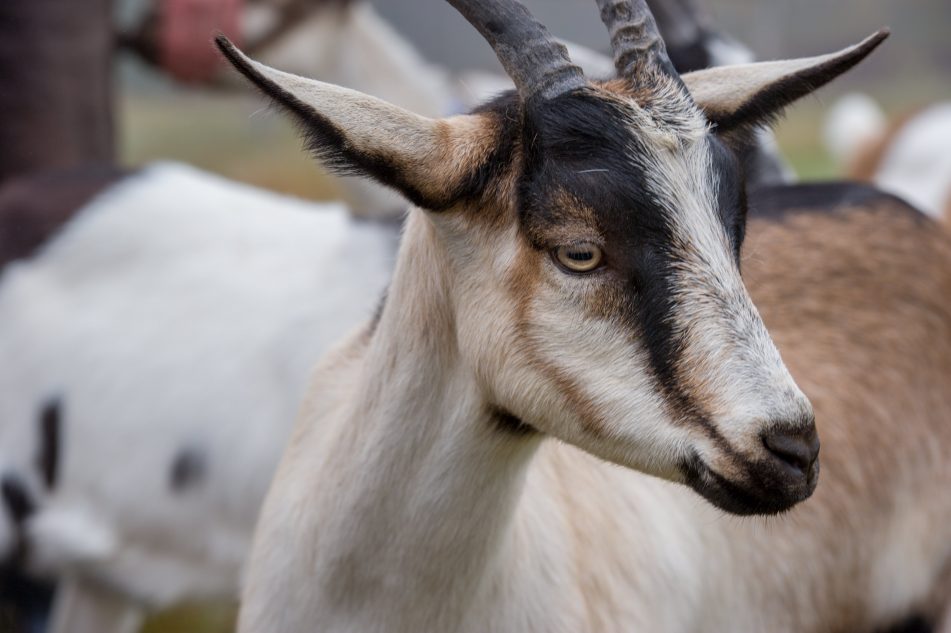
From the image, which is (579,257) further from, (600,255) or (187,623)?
(187,623)

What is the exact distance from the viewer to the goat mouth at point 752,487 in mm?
2270

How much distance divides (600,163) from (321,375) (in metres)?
1.16

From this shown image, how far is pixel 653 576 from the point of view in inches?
123

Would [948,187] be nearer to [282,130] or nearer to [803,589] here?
[803,589]

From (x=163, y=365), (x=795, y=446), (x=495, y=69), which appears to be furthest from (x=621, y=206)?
(x=495, y=69)

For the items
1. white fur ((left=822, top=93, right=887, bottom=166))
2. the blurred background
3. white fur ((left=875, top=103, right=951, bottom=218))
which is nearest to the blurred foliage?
the blurred background

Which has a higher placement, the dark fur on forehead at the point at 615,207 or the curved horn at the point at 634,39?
the curved horn at the point at 634,39

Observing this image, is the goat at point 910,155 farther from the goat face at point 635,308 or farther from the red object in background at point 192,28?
the goat face at point 635,308

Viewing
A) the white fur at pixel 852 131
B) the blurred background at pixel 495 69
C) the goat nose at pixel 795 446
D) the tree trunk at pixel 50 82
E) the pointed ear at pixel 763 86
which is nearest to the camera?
the goat nose at pixel 795 446

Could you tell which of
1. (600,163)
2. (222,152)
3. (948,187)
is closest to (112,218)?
(600,163)

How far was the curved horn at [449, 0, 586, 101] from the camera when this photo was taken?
247 centimetres

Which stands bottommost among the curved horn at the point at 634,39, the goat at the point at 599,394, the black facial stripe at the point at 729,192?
the goat at the point at 599,394

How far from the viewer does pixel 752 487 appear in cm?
229

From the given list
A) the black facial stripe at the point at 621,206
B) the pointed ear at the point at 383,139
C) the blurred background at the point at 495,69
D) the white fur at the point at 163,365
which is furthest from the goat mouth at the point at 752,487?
the blurred background at the point at 495,69
